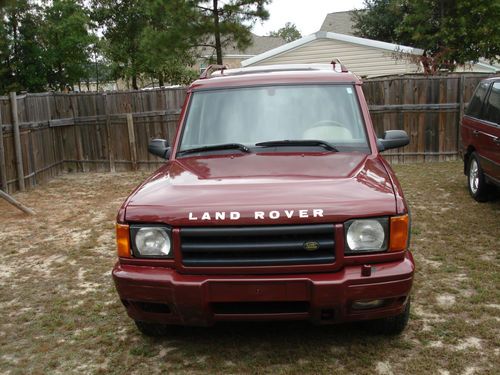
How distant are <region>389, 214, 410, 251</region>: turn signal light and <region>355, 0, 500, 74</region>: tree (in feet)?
50.2

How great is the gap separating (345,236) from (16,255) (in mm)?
4760

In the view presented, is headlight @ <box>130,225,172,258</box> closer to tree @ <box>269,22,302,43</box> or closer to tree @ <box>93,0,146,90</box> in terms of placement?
tree @ <box>93,0,146,90</box>

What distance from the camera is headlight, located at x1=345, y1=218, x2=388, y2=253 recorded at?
3.16 metres

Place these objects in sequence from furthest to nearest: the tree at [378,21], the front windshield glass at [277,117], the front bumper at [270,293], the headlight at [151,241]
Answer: the tree at [378,21]
the front windshield glass at [277,117]
the headlight at [151,241]
the front bumper at [270,293]

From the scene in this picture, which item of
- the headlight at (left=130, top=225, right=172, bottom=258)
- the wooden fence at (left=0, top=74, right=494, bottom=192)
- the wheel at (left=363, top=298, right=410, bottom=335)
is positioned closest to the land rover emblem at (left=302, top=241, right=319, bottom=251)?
the headlight at (left=130, top=225, right=172, bottom=258)

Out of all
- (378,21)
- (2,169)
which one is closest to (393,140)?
(2,169)

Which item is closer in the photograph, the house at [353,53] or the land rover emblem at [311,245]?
the land rover emblem at [311,245]

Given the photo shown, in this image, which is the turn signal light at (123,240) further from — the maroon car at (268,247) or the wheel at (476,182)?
the wheel at (476,182)

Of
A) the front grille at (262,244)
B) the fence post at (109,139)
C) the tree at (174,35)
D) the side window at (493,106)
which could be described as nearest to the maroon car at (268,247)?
the front grille at (262,244)

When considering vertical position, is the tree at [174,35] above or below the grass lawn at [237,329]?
above

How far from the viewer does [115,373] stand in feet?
11.6

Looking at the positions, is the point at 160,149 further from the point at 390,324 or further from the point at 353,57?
the point at 353,57

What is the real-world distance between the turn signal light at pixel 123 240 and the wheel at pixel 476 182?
20.0ft

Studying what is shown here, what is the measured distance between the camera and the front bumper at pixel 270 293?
3.12 metres
